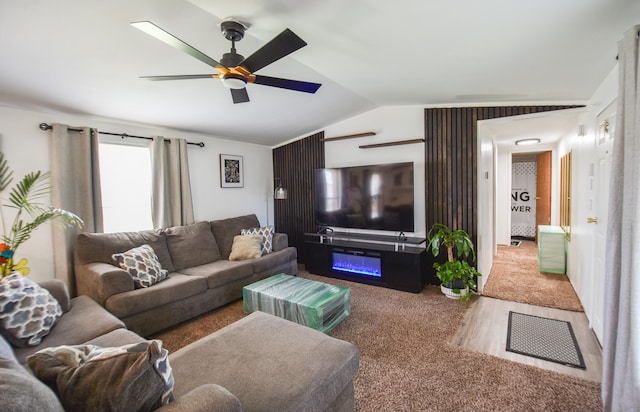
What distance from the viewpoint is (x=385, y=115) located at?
4129mm

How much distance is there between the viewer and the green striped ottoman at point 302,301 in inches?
99.4

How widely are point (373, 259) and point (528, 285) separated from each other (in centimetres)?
203

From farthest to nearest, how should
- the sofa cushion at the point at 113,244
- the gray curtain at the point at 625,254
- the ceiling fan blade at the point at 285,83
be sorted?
the sofa cushion at the point at 113,244, the ceiling fan blade at the point at 285,83, the gray curtain at the point at 625,254

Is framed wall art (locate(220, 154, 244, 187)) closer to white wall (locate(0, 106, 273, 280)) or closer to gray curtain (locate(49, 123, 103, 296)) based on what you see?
white wall (locate(0, 106, 273, 280))

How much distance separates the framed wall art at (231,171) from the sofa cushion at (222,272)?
1.46 meters

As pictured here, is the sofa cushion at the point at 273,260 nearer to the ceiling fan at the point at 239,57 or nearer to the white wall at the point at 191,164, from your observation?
the white wall at the point at 191,164

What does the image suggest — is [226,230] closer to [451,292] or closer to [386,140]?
[386,140]

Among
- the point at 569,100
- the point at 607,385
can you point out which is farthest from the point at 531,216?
the point at 607,385

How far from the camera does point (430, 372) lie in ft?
6.70

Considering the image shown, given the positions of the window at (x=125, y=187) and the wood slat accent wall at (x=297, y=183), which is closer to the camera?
the window at (x=125, y=187)

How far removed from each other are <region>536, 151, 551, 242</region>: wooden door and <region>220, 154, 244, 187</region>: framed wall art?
626 centimetres

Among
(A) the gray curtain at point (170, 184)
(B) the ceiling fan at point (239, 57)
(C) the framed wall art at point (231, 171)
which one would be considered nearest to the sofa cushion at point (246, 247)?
(A) the gray curtain at point (170, 184)

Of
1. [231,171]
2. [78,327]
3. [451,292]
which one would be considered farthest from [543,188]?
[78,327]

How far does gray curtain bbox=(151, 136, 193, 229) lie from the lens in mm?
3658
